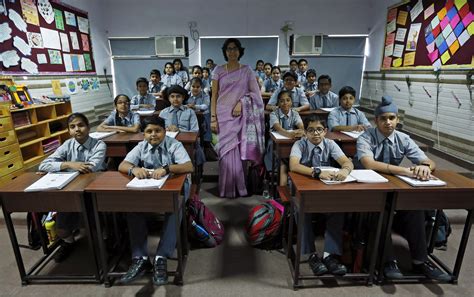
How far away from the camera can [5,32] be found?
3.72 meters

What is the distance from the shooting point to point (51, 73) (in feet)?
15.2

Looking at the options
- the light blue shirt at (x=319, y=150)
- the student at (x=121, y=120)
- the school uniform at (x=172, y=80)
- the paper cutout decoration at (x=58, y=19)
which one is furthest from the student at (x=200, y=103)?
the paper cutout decoration at (x=58, y=19)

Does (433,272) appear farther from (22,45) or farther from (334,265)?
(22,45)

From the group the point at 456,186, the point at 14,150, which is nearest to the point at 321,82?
the point at 456,186

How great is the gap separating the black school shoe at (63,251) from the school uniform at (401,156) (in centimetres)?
229

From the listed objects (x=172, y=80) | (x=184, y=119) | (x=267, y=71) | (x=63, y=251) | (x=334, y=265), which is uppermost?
(x=267, y=71)

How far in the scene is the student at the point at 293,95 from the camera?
12.7 feet

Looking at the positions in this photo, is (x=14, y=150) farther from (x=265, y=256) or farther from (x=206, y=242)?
(x=265, y=256)

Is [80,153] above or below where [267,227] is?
above

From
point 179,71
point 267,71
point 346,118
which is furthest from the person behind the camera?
point 267,71

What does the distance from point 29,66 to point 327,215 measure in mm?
4667

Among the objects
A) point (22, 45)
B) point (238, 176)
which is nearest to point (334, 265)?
point (238, 176)

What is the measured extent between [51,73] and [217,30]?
3.86 meters

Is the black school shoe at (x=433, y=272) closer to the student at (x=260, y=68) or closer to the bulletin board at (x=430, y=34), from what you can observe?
the bulletin board at (x=430, y=34)
